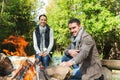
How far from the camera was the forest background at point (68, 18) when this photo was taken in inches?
1495

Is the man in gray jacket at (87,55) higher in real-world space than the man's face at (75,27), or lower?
lower

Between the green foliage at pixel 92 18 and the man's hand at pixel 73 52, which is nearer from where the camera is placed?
the man's hand at pixel 73 52

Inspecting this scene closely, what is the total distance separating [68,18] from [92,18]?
2.73 meters

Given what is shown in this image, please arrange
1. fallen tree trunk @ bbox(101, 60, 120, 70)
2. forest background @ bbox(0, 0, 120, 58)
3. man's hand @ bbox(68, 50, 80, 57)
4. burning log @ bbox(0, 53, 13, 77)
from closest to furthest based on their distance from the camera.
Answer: man's hand @ bbox(68, 50, 80, 57) → fallen tree trunk @ bbox(101, 60, 120, 70) → burning log @ bbox(0, 53, 13, 77) → forest background @ bbox(0, 0, 120, 58)

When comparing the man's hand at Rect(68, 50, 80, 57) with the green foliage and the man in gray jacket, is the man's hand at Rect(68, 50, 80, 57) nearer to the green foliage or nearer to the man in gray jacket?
the man in gray jacket

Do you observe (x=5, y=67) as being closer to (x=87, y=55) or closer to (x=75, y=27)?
(x=75, y=27)

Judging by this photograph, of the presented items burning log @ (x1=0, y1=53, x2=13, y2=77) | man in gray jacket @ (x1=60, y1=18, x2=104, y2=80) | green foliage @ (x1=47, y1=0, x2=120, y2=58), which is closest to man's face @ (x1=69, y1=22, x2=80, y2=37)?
man in gray jacket @ (x1=60, y1=18, x2=104, y2=80)

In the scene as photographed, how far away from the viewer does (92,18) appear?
41.4 meters

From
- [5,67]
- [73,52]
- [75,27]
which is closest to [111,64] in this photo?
[73,52]

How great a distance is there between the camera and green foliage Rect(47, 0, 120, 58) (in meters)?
40.8

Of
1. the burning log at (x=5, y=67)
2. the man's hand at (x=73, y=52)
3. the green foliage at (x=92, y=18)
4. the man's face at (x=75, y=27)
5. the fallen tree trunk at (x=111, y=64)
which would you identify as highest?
the man's face at (x=75, y=27)

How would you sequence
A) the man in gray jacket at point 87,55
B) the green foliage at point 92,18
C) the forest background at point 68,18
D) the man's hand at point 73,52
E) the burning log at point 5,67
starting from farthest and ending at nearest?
1. the green foliage at point 92,18
2. the forest background at point 68,18
3. the burning log at point 5,67
4. the man's hand at point 73,52
5. the man in gray jacket at point 87,55

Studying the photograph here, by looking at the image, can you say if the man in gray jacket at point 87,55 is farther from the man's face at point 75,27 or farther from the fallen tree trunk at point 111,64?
the fallen tree trunk at point 111,64

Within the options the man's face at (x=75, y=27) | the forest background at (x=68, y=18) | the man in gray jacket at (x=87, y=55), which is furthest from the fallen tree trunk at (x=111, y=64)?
the forest background at (x=68, y=18)
